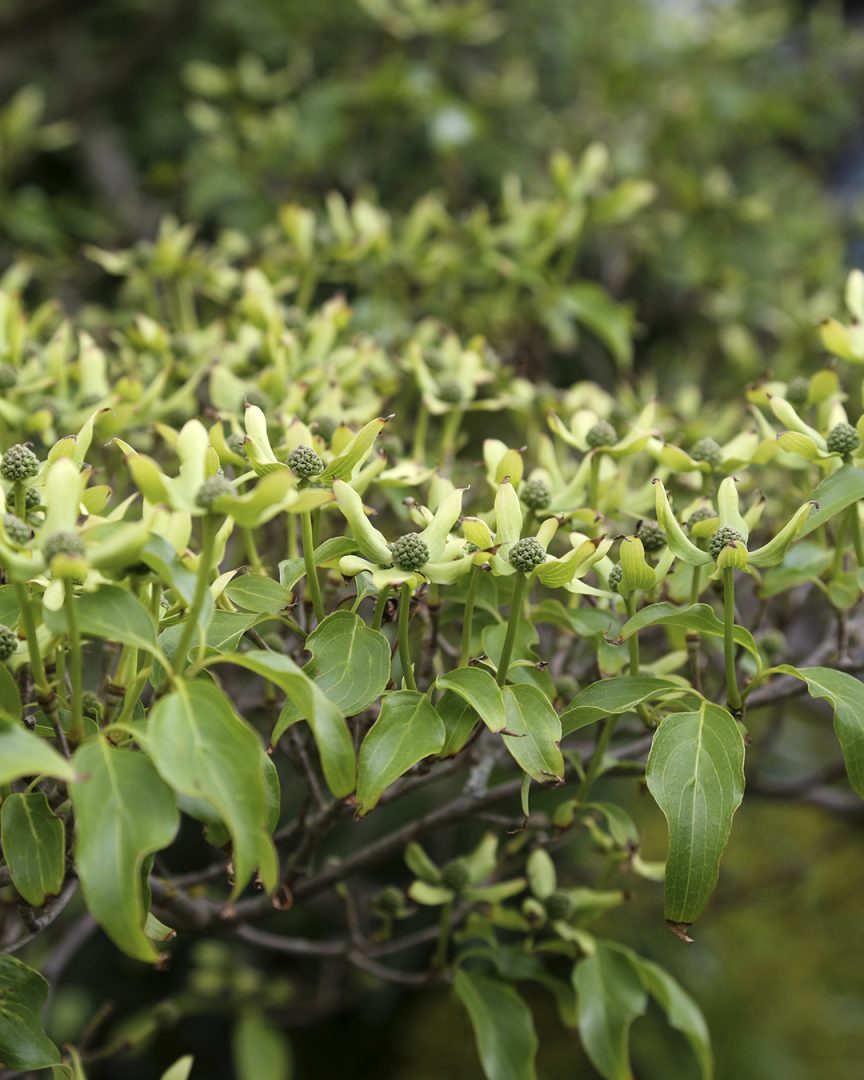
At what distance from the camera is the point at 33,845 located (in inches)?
34.8

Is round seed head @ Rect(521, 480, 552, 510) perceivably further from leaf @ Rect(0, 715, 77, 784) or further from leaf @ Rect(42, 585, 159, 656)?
leaf @ Rect(0, 715, 77, 784)

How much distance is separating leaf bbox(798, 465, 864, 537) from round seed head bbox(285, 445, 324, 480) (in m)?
0.46

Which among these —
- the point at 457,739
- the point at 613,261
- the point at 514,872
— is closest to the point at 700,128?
the point at 613,261

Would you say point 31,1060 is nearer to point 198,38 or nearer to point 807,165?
point 198,38

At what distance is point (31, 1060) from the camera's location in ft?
3.33

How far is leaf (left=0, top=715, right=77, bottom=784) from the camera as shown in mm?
718

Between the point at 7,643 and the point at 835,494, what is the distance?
0.78 m

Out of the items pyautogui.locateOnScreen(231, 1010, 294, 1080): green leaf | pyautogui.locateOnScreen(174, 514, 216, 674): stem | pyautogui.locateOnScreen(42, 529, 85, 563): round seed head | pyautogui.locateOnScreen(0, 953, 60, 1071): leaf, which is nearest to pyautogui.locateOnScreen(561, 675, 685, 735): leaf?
pyautogui.locateOnScreen(174, 514, 216, 674): stem

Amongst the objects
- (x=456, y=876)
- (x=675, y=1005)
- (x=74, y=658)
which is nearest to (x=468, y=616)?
(x=74, y=658)

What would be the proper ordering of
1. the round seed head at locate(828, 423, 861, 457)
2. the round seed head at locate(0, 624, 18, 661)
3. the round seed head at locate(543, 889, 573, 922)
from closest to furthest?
the round seed head at locate(0, 624, 18, 661), the round seed head at locate(828, 423, 861, 457), the round seed head at locate(543, 889, 573, 922)

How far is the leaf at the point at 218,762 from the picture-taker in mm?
754

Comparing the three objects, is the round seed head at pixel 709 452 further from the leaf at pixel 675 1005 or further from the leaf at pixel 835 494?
the leaf at pixel 675 1005

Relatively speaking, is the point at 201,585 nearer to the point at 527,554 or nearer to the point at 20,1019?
the point at 527,554

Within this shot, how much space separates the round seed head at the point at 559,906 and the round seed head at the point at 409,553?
0.61m
